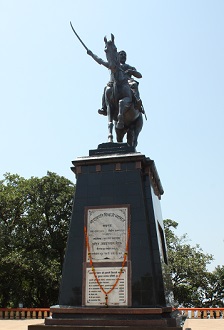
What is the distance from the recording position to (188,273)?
25375mm

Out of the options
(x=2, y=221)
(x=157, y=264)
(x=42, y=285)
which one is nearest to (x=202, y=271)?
(x=42, y=285)

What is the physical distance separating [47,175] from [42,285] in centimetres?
684

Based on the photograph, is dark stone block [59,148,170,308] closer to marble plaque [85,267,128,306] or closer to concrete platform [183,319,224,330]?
marble plaque [85,267,128,306]

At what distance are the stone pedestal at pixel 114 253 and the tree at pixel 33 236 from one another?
44.5 ft

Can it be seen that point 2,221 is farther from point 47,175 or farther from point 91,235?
point 91,235

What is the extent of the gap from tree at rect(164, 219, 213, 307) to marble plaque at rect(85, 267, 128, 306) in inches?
700

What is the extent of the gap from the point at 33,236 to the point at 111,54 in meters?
16.1

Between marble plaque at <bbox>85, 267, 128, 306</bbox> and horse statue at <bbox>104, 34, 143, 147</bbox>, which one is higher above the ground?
horse statue at <bbox>104, 34, 143, 147</bbox>

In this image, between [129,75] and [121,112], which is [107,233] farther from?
[129,75]

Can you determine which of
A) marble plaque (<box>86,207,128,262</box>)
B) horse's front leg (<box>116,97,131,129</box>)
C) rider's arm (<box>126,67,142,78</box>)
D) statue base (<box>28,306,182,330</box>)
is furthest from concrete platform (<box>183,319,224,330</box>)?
rider's arm (<box>126,67,142,78</box>)

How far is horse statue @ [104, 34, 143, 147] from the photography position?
940 centimetres

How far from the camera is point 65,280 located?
7.55 metres

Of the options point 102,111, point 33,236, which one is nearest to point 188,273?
point 33,236

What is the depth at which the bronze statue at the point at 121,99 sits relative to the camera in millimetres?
9422
